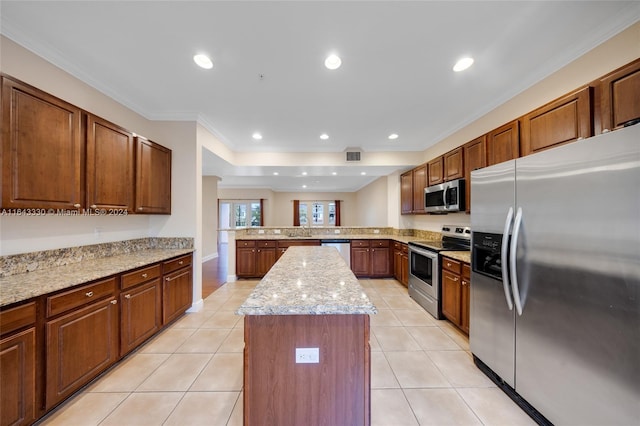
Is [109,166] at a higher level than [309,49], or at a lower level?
lower

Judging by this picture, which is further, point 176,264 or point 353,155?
point 353,155

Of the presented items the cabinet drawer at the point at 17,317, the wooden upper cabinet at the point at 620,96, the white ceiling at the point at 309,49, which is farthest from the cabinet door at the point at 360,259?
the cabinet drawer at the point at 17,317

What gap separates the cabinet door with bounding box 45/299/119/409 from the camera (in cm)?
154

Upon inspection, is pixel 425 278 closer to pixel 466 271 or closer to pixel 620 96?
pixel 466 271

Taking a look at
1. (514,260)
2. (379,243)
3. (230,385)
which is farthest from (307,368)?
(379,243)

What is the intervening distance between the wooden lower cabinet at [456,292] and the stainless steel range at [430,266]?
0.11 metres

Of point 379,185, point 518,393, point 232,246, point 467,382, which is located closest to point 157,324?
point 232,246

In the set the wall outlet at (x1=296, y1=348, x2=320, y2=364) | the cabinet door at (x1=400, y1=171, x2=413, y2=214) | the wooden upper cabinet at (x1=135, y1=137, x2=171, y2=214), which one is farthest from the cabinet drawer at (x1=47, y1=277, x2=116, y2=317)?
the cabinet door at (x1=400, y1=171, x2=413, y2=214)

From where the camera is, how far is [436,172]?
376 centimetres

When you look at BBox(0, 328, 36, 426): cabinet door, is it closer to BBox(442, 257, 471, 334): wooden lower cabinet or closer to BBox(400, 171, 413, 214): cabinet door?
BBox(442, 257, 471, 334): wooden lower cabinet

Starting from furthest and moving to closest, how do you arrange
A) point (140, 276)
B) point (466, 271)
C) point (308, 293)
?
point (466, 271)
point (140, 276)
point (308, 293)

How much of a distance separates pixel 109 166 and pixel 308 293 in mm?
2508

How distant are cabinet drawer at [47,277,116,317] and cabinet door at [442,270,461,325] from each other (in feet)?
11.4

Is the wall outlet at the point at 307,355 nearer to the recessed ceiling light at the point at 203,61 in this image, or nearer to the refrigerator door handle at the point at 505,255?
the refrigerator door handle at the point at 505,255
